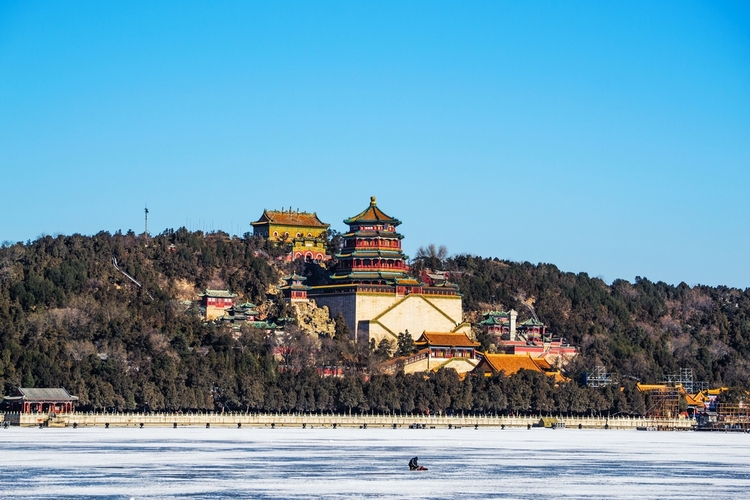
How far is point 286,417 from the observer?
346ft

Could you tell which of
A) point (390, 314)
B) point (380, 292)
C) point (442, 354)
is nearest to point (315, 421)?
point (442, 354)

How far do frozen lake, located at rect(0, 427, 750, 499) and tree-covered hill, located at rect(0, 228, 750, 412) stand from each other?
50.0ft

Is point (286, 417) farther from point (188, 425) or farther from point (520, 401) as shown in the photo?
point (520, 401)

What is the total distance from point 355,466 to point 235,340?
5898cm

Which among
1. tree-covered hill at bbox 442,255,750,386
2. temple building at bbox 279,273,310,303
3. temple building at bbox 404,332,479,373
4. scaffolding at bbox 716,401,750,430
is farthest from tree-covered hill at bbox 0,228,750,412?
scaffolding at bbox 716,401,750,430

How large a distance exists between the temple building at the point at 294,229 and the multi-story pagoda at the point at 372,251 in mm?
15744

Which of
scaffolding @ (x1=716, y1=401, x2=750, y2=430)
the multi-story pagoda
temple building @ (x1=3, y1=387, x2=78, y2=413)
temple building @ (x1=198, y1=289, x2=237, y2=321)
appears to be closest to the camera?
temple building @ (x1=3, y1=387, x2=78, y2=413)

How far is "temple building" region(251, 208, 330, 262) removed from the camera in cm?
15100

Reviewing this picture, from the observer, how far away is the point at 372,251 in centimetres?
13238

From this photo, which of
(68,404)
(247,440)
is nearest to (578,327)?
(68,404)

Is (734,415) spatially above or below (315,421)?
above

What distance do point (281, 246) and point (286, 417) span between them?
46.0 m

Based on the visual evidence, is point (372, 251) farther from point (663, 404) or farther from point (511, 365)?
point (663, 404)

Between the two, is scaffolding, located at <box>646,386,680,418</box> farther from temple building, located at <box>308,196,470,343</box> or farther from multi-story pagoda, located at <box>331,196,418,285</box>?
multi-story pagoda, located at <box>331,196,418,285</box>
